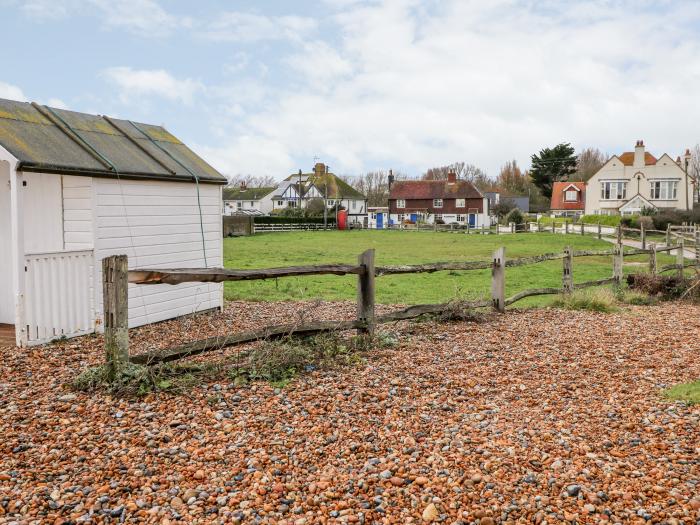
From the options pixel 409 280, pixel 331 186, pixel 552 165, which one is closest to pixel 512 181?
pixel 552 165

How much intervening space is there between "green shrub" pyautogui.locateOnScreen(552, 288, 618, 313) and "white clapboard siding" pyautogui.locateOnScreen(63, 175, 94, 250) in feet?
29.2

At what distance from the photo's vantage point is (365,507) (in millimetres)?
3836

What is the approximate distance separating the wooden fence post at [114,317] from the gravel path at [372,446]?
44 cm

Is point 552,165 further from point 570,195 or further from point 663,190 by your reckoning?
point 663,190

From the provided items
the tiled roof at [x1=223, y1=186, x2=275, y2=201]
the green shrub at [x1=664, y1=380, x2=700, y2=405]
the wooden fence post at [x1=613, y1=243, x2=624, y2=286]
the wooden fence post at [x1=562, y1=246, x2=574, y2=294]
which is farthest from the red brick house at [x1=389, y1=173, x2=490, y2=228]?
the green shrub at [x1=664, y1=380, x2=700, y2=405]

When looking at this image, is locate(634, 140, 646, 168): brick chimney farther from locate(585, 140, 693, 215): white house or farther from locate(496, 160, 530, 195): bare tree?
locate(496, 160, 530, 195): bare tree

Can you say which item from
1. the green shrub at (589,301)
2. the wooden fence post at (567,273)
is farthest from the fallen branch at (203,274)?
the wooden fence post at (567,273)

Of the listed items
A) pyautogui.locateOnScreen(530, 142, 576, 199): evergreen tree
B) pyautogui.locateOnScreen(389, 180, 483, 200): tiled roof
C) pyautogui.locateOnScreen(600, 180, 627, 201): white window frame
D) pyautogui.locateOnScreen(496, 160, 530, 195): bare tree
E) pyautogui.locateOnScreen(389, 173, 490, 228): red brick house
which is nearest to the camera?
pyautogui.locateOnScreen(600, 180, 627, 201): white window frame

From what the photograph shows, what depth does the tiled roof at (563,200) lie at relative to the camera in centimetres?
7644

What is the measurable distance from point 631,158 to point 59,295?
6316 cm

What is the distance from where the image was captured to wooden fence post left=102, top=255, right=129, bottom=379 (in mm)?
5922

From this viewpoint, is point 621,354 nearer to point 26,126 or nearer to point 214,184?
point 214,184

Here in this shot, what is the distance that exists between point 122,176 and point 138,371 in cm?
454

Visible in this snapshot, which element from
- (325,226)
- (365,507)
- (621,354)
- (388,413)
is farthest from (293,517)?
(325,226)
